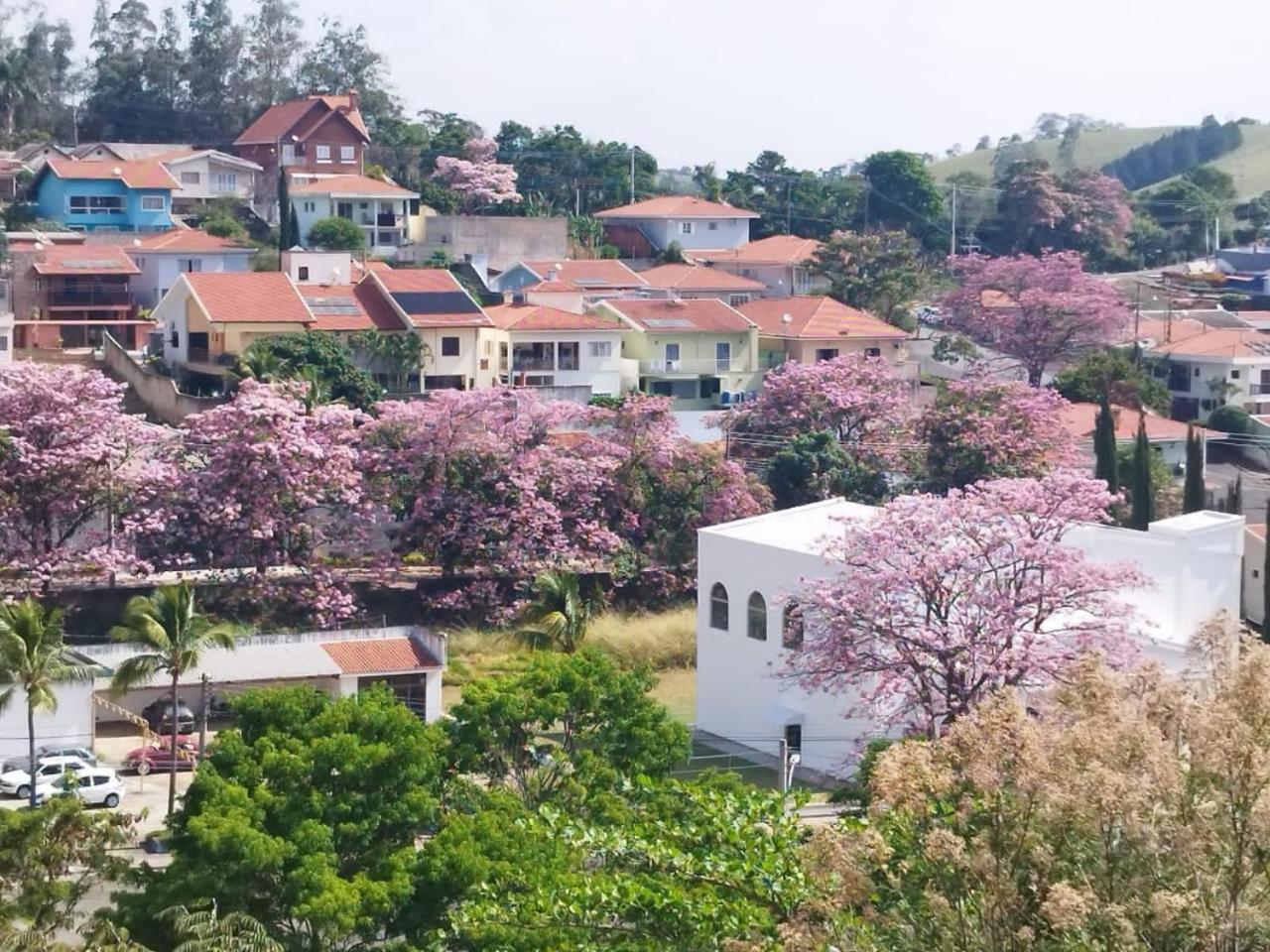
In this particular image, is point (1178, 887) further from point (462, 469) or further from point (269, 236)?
point (269, 236)

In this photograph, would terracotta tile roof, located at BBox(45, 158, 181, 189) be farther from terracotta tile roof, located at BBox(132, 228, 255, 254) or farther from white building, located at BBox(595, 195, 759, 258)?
white building, located at BBox(595, 195, 759, 258)

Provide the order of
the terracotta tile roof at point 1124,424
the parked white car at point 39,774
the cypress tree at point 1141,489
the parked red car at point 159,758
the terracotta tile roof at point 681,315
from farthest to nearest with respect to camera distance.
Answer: the terracotta tile roof at point 681,315 → the terracotta tile roof at point 1124,424 → the cypress tree at point 1141,489 → the parked red car at point 159,758 → the parked white car at point 39,774

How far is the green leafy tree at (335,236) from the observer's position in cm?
6241

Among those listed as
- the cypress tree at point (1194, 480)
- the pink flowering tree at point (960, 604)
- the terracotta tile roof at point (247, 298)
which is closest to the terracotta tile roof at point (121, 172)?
the terracotta tile roof at point (247, 298)

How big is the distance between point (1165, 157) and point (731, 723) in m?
101

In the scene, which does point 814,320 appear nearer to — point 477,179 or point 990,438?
point 990,438

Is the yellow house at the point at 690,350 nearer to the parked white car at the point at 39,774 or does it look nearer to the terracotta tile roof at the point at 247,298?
the terracotta tile roof at the point at 247,298

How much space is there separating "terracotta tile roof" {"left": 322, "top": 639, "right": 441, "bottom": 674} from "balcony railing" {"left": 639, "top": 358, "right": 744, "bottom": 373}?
21803 millimetres

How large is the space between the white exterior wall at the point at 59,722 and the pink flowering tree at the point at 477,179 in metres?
40.6

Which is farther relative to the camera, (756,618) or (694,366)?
(694,366)

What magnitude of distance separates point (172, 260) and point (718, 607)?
1104 inches

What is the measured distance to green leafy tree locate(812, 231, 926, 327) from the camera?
217ft

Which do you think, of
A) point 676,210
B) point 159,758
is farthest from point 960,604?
point 676,210

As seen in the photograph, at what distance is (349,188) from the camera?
64.8 m
